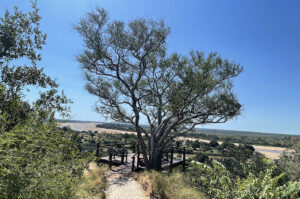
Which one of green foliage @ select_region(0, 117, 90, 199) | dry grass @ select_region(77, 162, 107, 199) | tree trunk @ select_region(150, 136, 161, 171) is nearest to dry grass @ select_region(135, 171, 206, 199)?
dry grass @ select_region(77, 162, 107, 199)

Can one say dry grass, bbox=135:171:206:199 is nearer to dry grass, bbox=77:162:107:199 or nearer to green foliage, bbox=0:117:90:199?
dry grass, bbox=77:162:107:199

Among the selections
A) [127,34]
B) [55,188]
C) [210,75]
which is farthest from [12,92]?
[210,75]

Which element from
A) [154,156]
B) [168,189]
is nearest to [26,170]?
[168,189]

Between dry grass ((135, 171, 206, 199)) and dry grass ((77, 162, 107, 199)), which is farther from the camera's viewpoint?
dry grass ((135, 171, 206, 199))

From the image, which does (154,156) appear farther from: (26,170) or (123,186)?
(26,170)

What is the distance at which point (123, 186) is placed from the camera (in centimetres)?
845

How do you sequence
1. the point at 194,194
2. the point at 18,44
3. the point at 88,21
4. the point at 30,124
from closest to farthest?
the point at 30,124
the point at 18,44
the point at 194,194
the point at 88,21

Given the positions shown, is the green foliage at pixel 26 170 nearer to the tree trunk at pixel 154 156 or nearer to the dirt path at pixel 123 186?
the dirt path at pixel 123 186

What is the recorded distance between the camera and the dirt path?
24.1 ft

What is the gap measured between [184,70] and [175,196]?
659cm

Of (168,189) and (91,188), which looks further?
(168,189)

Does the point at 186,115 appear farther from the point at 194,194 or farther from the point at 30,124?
the point at 30,124

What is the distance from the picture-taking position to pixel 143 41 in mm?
10523

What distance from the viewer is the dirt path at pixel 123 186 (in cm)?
734
